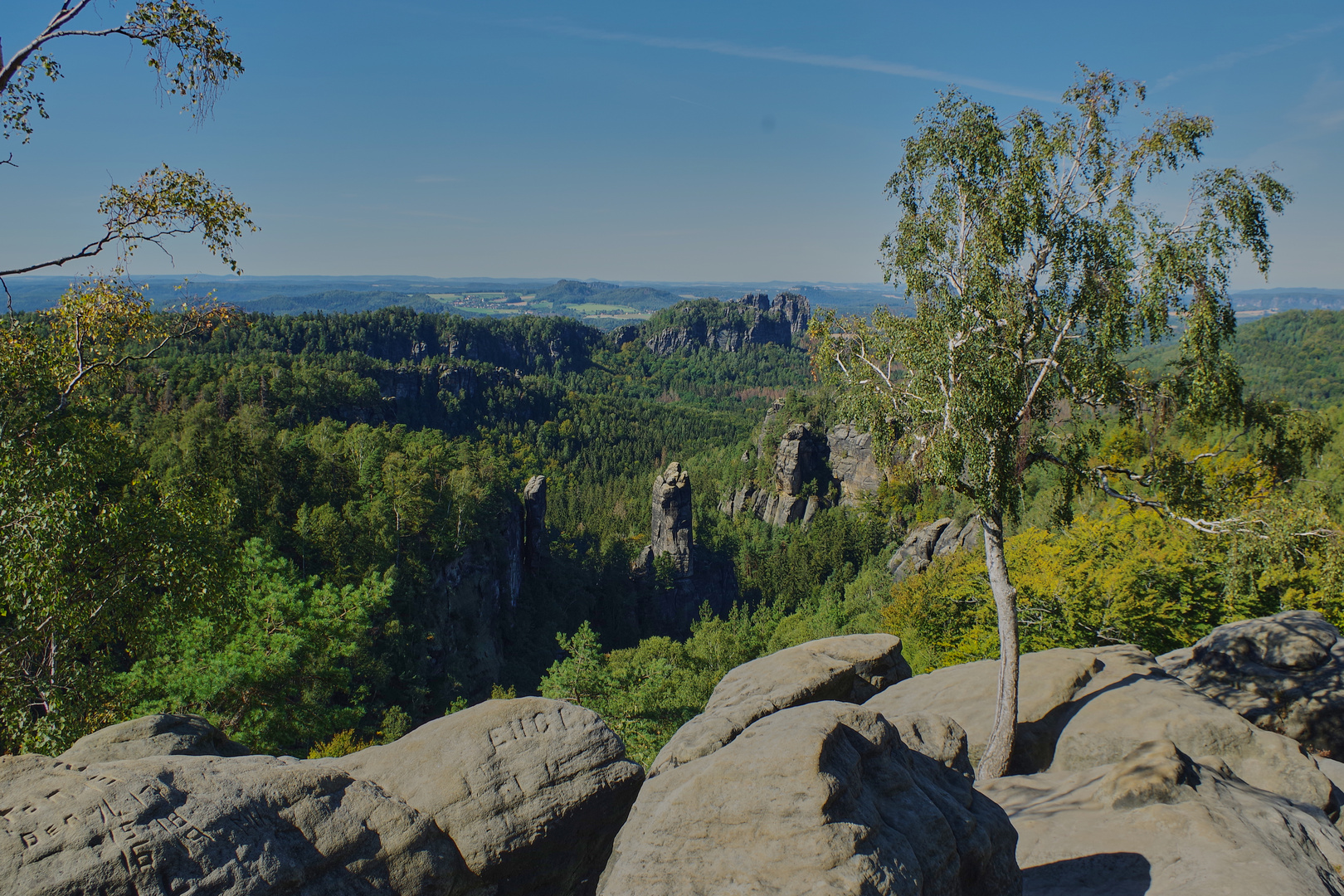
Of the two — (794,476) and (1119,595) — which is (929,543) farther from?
(1119,595)

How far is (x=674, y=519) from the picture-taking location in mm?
84062

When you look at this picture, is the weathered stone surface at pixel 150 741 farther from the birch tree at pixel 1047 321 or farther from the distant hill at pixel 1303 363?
the distant hill at pixel 1303 363

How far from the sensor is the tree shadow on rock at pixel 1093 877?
8641mm

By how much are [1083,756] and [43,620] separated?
1735 centimetres

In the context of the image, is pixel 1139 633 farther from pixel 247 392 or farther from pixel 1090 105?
pixel 247 392

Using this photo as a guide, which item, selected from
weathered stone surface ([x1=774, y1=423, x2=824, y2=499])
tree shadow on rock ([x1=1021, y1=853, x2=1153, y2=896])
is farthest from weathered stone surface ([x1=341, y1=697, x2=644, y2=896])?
weathered stone surface ([x1=774, y1=423, x2=824, y2=499])

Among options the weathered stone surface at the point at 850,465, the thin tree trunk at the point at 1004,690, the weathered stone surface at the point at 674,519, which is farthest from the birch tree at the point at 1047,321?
the weathered stone surface at the point at 850,465

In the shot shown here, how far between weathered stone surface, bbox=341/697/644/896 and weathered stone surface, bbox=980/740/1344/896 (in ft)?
19.1

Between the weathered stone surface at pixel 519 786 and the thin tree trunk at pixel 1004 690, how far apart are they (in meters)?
8.48

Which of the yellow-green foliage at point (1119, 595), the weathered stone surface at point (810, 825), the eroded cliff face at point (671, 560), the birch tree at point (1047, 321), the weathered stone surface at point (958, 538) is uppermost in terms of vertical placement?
the birch tree at point (1047, 321)

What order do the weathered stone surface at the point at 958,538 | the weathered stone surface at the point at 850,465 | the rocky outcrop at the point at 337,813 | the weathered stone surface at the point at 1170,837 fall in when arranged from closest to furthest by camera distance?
the rocky outcrop at the point at 337,813, the weathered stone surface at the point at 1170,837, the weathered stone surface at the point at 958,538, the weathered stone surface at the point at 850,465

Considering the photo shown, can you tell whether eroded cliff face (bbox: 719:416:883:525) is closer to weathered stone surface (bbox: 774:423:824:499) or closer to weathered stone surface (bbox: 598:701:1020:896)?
weathered stone surface (bbox: 774:423:824:499)

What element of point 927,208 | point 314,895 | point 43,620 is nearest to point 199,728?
point 43,620

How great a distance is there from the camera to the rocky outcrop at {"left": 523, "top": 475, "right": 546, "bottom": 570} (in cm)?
7125
